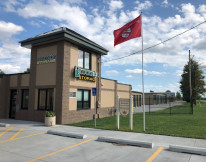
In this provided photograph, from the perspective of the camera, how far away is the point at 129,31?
11.1m

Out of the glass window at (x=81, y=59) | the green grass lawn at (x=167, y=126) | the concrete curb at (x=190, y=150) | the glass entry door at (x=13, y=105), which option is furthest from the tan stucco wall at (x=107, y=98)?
the concrete curb at (x=190, y=150)

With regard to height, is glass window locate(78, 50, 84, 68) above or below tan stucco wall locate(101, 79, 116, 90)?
above

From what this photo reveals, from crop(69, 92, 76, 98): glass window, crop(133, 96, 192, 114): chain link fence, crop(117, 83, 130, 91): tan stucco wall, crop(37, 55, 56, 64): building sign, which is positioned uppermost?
crop(37, 55, 56, 64): building sign

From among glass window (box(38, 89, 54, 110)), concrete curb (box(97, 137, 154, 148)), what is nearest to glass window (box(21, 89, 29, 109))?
glass window (box(38, 89, 54, 110))

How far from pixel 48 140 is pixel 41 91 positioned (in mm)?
7327

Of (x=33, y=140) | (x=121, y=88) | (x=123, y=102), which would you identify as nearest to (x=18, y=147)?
(x=33, y=140)

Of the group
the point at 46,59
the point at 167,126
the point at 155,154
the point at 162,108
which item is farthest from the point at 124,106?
the point at 162,108

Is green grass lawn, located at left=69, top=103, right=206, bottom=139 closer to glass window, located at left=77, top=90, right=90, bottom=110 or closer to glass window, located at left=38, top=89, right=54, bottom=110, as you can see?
glass window, located at left=77, top=90, right=90, bottom=110

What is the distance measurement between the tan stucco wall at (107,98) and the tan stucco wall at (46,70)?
7.04 meters

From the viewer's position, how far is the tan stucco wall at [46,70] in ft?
47.9

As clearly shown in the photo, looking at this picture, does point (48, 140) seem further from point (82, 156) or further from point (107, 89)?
point (107, 89)

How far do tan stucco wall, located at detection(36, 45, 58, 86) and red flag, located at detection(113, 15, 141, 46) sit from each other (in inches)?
234

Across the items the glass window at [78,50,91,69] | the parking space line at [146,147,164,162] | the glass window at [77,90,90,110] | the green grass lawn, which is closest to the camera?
the parking space line at [146,147,164,162]

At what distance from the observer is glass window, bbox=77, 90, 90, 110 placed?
15755mm
